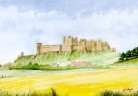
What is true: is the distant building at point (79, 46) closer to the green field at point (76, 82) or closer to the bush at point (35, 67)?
the bush at point (35, 67)

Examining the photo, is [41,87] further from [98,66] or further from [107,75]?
[98,66]

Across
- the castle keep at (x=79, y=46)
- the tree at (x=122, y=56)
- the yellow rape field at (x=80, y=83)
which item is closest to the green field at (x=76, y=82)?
the yellow rape field at (x=80, y=83)

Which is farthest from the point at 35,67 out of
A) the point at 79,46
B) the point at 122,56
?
the point at 79,46

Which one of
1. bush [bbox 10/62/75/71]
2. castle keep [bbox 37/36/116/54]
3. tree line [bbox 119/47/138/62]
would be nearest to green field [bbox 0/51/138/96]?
tree line [bbox 119/47/138/62]

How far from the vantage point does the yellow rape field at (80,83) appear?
13789mm

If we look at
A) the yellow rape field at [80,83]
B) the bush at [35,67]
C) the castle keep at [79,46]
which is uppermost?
the castle keep at [79,46]

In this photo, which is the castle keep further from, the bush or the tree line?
the tree line

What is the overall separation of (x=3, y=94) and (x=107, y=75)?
16.6 feet

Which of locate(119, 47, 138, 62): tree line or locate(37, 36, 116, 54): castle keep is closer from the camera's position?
locate(119, 47, 138, 62): tree line

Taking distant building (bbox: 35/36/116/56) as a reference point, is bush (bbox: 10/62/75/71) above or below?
below

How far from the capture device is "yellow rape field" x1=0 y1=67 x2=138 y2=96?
13789 millimetres

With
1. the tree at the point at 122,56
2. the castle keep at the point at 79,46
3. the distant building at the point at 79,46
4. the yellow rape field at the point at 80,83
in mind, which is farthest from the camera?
the distant building at the point at 79,46

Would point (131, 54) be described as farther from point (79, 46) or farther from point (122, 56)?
point (79, 46)

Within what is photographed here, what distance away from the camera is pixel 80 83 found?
1553 centimetres
